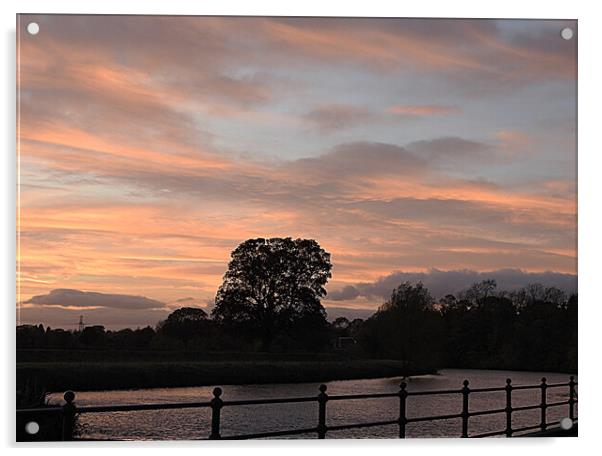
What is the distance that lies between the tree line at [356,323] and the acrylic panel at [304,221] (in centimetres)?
1

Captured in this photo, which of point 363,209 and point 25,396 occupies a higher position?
point 363,209

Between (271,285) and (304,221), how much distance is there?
14.2 inches

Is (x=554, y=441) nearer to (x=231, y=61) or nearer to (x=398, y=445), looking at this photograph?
(x=398, y=445)

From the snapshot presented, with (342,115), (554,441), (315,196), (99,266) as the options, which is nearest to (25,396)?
(99,266)

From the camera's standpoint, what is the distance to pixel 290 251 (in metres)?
4.49

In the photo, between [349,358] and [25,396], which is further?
[349,358]

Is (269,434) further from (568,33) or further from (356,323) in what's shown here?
(568,33)

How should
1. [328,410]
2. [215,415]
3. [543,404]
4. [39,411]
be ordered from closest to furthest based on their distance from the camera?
1. [39,411]
2. [215,415]
3. [328,410]
4. [543,404]

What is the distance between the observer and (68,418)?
427 cm

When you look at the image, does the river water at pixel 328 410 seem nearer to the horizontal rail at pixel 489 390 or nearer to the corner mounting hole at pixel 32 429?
the horizontal rail at pixel 489 390

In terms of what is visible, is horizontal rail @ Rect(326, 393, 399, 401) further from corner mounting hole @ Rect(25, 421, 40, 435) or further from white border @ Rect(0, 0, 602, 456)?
corner mounting hole @ Rect(25, 421, 40, 435)
